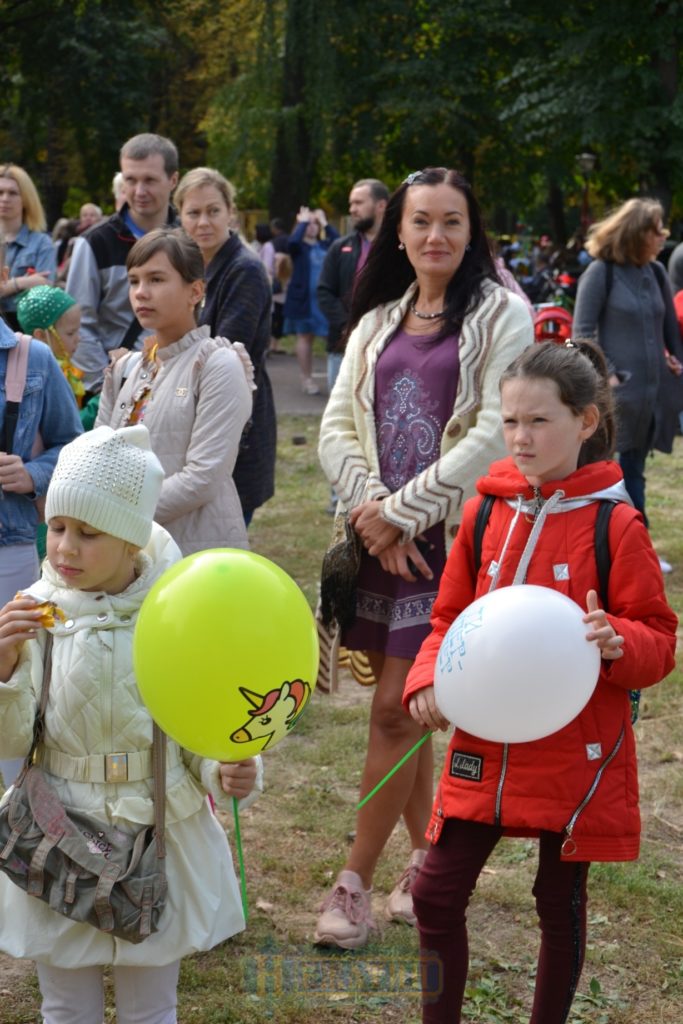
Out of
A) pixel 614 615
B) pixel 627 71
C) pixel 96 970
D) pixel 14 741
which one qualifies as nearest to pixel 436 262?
pixel 614 615

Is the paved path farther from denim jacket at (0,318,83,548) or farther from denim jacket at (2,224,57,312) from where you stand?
denim jacket at (0,318,83,548)

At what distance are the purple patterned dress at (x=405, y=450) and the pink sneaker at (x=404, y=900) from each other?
2.29ft

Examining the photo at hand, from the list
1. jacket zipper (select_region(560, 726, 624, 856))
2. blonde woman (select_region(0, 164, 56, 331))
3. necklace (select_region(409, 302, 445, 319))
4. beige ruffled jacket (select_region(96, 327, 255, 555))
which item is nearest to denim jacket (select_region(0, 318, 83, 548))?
beige ruffled jacket (select_region(96, 327, 255, 555))

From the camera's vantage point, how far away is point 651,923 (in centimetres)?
404

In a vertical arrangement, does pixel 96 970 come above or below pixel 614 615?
below

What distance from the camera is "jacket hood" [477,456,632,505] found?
9.69 feet

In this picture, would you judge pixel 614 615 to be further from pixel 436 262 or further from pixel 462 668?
pixel 436 262

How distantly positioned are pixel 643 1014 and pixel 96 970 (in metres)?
1.50

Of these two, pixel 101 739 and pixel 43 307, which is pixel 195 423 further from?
pixel 43 307

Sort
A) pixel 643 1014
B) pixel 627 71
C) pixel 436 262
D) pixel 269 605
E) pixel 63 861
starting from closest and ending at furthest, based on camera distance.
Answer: pixel 269 605 → pixel 63 861 → pixel 643 1014 → pixel 436 262 → pixel 627 71

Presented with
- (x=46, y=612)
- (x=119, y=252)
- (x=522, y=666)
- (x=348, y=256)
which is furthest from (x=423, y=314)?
(x=348, y=256)

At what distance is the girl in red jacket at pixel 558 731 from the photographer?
285 centimetres

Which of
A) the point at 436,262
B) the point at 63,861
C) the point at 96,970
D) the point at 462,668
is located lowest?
the point at 96,970

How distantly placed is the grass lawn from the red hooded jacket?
0.88 m
